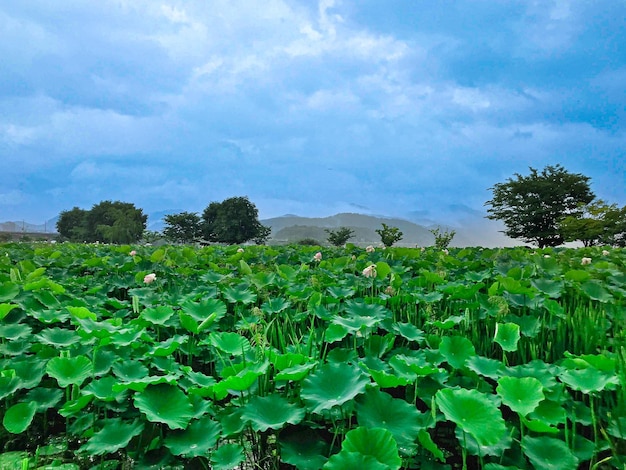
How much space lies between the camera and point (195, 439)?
1.03 m

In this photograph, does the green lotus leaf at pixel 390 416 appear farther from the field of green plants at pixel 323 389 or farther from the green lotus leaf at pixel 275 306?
the green lotus leaf at pixel 275 306

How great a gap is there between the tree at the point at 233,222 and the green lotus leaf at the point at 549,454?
32958mm

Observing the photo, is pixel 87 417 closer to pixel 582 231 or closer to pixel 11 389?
pixel 11 389

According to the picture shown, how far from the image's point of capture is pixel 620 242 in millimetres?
21219

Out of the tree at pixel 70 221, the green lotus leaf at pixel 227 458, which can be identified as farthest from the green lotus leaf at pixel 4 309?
the tree at pixel 70 221

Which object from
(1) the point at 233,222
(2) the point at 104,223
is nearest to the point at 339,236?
(1) the point at 233,222

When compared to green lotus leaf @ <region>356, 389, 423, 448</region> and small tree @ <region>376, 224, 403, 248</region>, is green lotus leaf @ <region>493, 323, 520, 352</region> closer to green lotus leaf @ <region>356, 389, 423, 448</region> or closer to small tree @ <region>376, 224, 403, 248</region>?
green lotus leaf @ <region>356, 389, 423, 448</region>

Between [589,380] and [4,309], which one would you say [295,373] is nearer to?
[589,380]

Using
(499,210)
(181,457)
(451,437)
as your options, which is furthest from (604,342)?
(499,210)

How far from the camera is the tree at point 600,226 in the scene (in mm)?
21062

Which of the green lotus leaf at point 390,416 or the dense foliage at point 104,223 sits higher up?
the dense foliage at point 104,223

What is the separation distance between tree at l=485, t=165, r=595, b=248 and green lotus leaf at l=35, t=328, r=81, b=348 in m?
27.1

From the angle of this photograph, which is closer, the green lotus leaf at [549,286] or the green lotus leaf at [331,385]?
the green lotus leaf at [331,385]

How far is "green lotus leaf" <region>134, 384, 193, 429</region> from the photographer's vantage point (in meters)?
1.03
